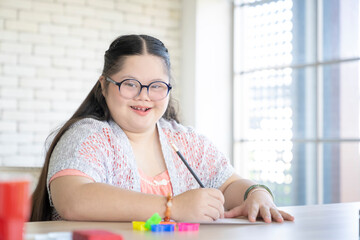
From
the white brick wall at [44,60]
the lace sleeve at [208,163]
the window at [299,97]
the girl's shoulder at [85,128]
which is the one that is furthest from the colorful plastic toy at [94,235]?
the white brick wall at [44,60]

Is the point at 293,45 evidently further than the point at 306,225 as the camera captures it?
Yes

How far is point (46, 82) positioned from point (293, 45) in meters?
2.17

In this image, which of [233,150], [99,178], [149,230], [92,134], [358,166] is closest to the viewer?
[149,230]

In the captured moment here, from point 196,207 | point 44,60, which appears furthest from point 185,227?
point 44,60

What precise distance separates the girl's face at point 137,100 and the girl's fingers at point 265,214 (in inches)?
21.3

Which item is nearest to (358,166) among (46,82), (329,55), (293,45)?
(329,55)

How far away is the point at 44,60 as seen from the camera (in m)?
4.67

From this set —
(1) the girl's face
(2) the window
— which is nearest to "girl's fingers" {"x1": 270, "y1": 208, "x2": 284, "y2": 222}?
(1) the girl's face

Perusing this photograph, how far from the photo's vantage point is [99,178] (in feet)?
5.14

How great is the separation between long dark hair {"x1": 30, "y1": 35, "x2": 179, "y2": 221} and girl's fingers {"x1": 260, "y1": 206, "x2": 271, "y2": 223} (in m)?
0.65

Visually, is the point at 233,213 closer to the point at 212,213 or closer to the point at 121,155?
the point at 212,213

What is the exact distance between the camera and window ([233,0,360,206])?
4203mm

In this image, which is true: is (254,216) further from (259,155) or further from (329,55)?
(259,155)

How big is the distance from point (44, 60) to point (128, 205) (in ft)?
11.7
